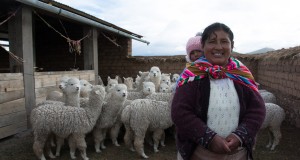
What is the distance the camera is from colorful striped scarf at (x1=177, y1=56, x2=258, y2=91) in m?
1.81

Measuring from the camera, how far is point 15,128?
623 cm

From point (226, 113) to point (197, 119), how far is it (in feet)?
0.72

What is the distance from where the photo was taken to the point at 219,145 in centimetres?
166

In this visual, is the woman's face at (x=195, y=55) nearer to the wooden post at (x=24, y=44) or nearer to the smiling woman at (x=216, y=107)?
the smiling woman at (x=216, y=107)

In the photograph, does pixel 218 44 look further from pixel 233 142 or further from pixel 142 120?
pixel 142 120

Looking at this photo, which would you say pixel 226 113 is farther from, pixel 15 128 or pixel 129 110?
pixel 15 128

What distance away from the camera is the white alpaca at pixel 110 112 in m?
5.41

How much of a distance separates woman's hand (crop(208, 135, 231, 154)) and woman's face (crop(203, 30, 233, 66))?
53 centimetres

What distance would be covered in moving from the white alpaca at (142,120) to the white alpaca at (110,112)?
35cm

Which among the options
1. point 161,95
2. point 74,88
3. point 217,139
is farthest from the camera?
point 161,95

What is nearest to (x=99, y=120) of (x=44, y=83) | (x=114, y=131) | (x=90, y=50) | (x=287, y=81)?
(x=114, y=131)

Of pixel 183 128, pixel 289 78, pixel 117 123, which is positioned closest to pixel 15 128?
pixel 117 123

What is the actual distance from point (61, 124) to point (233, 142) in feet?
12.3

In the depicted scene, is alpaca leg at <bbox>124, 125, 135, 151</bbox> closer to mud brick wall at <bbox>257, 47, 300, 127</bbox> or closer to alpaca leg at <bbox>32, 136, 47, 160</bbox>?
alpaca leg at <bbox>32, 136, 47, 160</bbox>
